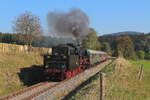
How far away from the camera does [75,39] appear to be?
133ft

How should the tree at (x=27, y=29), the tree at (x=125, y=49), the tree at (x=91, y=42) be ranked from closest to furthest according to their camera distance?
1. the tree at (x=27, y=29)
2. the tree at (x=91, y=42)
3. the tree at (x=125, y=49)

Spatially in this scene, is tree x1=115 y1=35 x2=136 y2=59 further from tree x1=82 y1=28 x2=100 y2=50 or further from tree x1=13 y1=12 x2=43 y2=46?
tree x1=13 y1=12 x2=43 y2=46

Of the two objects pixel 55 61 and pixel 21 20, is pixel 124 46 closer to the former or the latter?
pixel 21 20

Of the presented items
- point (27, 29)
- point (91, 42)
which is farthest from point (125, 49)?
point (27, 29)

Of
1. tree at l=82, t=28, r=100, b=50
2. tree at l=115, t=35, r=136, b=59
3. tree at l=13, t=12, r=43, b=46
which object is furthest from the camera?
tree at l=115, t=35, r=136, b=59

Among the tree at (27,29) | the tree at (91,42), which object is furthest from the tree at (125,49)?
the tree at (27,29)

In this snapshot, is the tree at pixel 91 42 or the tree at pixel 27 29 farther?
the tree at pixel 91 42

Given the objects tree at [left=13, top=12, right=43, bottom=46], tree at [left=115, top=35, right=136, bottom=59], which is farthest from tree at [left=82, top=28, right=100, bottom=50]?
tree at [left=13, top=12, right=43, bottom=46]

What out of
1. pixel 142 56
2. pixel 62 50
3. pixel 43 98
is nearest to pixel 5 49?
pixel 62 50

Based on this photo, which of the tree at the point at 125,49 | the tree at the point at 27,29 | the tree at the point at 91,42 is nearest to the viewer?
the tree at the point at 27,29

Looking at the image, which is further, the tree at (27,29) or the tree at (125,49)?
the tree at (125,49)

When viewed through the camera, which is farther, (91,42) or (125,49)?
(125,49)

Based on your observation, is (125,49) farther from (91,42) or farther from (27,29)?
(27,29)

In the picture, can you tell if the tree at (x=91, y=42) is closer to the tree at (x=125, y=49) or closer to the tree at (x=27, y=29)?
the tree at (x=125, y=49)
